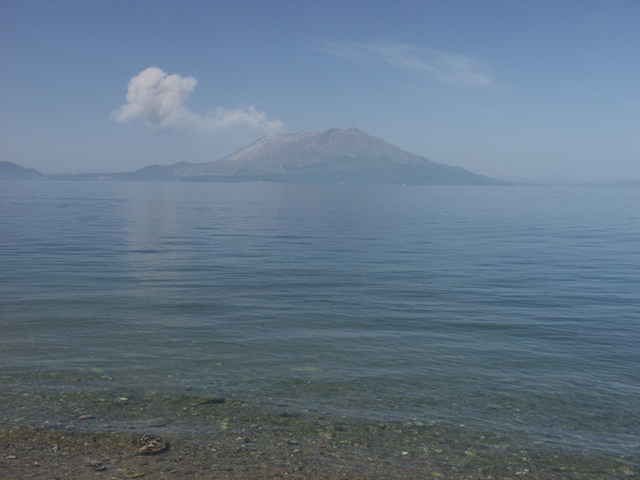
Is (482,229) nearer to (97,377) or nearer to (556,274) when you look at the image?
(556,274)

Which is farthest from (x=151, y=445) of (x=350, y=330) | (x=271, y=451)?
(x=350, y=330)

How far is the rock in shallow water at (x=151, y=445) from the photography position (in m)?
10.1

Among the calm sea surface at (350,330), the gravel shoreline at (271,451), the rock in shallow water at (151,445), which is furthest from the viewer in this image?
the calm sea surface at (350,330)

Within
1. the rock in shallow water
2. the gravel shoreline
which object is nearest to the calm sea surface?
the gravel shoreline

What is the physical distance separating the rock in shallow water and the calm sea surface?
271cm

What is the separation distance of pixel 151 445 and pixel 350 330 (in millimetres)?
10155

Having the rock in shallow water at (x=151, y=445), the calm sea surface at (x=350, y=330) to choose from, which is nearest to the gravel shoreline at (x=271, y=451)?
the rock in shallow water at (x=151, y=445)

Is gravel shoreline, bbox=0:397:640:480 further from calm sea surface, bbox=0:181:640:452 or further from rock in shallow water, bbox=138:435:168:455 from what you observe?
calm sea surface, bbox=0:181:640:452

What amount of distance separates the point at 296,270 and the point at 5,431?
22.2 m

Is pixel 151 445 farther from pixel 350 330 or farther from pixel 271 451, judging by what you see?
pixel 350 330

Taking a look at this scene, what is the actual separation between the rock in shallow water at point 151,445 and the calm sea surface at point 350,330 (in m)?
2.71

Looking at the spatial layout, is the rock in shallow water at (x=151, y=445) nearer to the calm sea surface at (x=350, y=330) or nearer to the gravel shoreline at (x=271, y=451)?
the gravel shoreline at (x=271, y=451)

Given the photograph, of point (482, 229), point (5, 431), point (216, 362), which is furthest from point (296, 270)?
point (482, 229)

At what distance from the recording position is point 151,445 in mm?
10312
